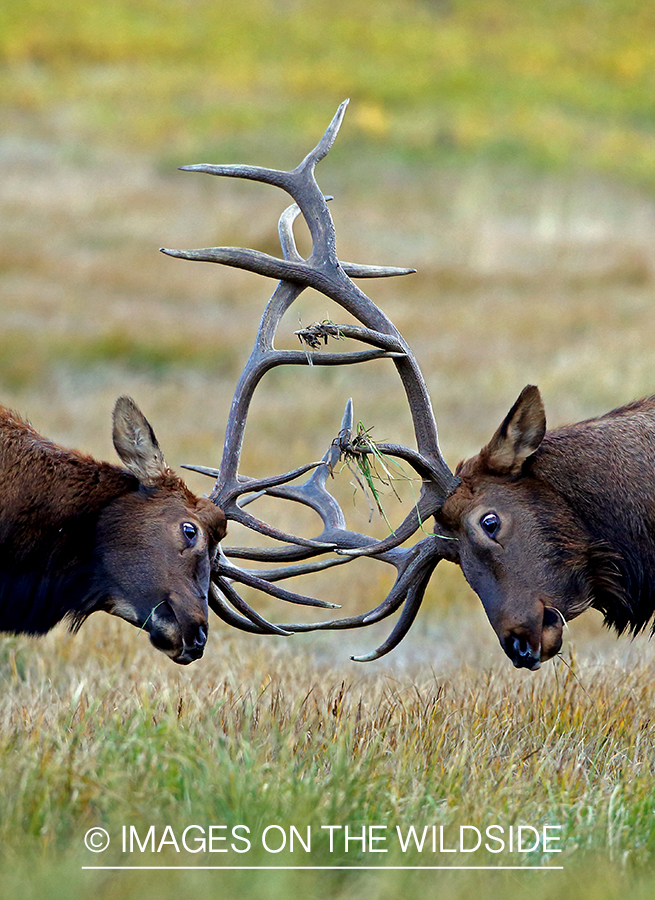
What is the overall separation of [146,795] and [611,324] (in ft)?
48.4

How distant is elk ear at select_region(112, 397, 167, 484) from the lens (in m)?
4.91

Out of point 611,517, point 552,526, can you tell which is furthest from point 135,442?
point 611,517

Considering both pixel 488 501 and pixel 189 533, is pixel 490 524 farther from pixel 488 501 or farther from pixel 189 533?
pixel 189 533

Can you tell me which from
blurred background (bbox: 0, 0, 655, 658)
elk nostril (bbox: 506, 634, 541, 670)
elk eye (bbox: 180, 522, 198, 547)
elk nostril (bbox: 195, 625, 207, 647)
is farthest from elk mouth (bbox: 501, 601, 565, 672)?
blurred background (bbox: 0, 0, 655, 658)

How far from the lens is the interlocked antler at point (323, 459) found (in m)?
5.10

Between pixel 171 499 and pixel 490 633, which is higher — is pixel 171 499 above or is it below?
below

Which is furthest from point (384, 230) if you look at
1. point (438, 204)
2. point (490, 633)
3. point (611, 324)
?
point (490, 633)

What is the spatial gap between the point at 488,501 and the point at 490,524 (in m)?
0.12

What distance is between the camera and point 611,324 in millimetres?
17328

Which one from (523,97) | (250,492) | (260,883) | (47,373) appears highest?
(523,97)

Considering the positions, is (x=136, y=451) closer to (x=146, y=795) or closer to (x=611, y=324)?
(x=146, y=795)

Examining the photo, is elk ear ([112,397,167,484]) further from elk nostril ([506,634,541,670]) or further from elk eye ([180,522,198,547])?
elk nostril ([506,634,541,670])

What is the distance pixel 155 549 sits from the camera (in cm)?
482

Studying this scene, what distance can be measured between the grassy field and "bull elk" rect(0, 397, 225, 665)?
396 millimetres
